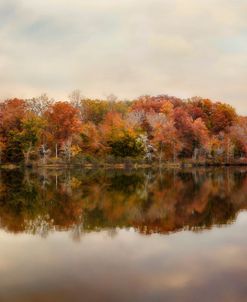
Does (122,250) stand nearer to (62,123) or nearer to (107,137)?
(62,123)

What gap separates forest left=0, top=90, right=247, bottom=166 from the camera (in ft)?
242

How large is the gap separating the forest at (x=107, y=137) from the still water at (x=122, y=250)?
156ft

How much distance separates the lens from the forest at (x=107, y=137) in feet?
242

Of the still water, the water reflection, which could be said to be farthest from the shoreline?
the still water

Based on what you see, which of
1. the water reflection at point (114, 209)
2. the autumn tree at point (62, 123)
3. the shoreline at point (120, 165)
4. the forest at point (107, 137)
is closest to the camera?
the water reflection at point (114, 209)

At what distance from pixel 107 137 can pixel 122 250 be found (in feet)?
217

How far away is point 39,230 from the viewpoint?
1755 centimetres

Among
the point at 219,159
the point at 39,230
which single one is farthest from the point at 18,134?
the point at 39,230

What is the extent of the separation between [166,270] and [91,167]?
2510 inches

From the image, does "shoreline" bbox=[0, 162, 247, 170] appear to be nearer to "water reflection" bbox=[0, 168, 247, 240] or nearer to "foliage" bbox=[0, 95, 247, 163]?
"foliage" bbox=[0, 95, 247, 163]

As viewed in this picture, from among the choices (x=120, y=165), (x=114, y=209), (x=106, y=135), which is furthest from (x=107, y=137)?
(x=114, y=209)

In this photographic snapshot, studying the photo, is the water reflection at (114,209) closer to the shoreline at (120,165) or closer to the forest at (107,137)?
the shoreline at (120,165)

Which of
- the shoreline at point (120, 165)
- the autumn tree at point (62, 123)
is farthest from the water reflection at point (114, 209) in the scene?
the autumn tree at point (62, 123)

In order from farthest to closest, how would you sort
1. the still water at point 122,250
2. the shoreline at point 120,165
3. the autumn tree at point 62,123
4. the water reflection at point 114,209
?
the autumn tree at point 62,123 < the shoreline at point 120,165 < the water reflection at point 114,209 < the still water at point 122,250
